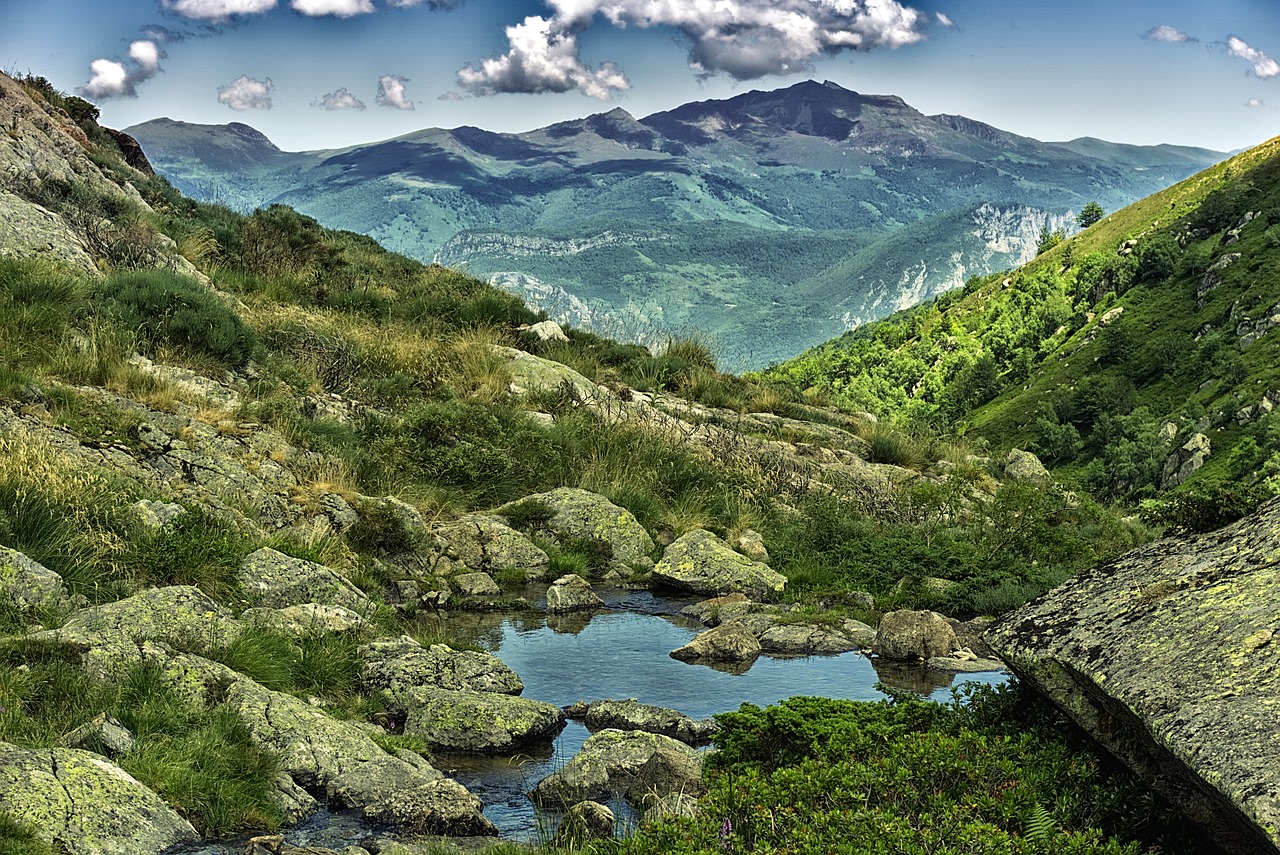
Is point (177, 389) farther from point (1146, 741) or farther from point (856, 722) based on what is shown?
point (1146, 741)

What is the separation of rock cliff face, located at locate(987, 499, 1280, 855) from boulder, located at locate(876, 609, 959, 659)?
17.5ft

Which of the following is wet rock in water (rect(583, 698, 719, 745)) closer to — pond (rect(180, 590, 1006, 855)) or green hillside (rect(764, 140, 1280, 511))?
pond (rect(180, 590, 1006, 855))

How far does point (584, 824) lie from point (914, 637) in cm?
535

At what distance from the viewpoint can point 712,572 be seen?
12797mm

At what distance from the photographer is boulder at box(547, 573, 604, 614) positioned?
1163cm

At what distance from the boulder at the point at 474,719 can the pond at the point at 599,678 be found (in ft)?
0.36

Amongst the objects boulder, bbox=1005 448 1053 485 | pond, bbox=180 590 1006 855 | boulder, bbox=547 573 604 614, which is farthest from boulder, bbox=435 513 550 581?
boulder, bbox=1005 448 1053 485

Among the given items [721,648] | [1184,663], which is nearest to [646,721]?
[721,648]

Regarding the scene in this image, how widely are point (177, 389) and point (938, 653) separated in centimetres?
943

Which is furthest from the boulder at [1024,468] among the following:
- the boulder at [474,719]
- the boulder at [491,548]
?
the boulder at [474,719]

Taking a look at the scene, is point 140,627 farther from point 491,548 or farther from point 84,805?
point 491,548

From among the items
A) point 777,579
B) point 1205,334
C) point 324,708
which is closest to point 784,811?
point 324,708

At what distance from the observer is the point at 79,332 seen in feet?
44.5

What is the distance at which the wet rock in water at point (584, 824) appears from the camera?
550cm
